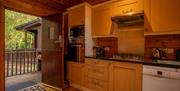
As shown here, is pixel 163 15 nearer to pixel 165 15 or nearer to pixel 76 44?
pixel 165 15

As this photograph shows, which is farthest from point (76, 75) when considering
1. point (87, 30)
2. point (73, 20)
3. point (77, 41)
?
point (73, 20)

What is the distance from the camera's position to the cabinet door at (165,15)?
1854 mm

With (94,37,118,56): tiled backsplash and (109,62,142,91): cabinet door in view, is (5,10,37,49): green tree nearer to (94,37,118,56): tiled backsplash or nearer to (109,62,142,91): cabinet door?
(94,37,118,56): tiled backsplash

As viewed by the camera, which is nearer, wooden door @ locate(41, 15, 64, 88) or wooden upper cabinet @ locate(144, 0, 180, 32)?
wooden upper cabinet @ locate(144, 0, 180, 32)

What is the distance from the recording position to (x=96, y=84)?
8.53 feet

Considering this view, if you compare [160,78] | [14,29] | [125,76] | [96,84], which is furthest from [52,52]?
[14,29]

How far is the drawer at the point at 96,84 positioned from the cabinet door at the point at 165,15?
146 centimetres

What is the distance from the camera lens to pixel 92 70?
2.67 meters

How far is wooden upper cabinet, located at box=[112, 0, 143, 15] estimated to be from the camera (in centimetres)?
225

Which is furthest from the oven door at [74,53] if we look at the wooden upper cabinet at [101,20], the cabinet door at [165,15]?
the cabinet door at [165,15]

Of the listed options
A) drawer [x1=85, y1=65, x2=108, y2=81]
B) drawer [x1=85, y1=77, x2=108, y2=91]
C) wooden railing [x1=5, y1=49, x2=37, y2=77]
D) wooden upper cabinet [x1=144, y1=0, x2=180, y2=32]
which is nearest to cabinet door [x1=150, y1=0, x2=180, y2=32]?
wooden upper cabinet [x1=144, y1=0, x2=180, y2=32]

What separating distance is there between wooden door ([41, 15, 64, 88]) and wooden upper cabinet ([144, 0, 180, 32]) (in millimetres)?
2103

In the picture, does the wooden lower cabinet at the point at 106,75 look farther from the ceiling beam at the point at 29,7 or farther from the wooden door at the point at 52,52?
the ceiling beam at the point at 29,7

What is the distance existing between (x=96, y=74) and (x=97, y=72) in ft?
0.19
